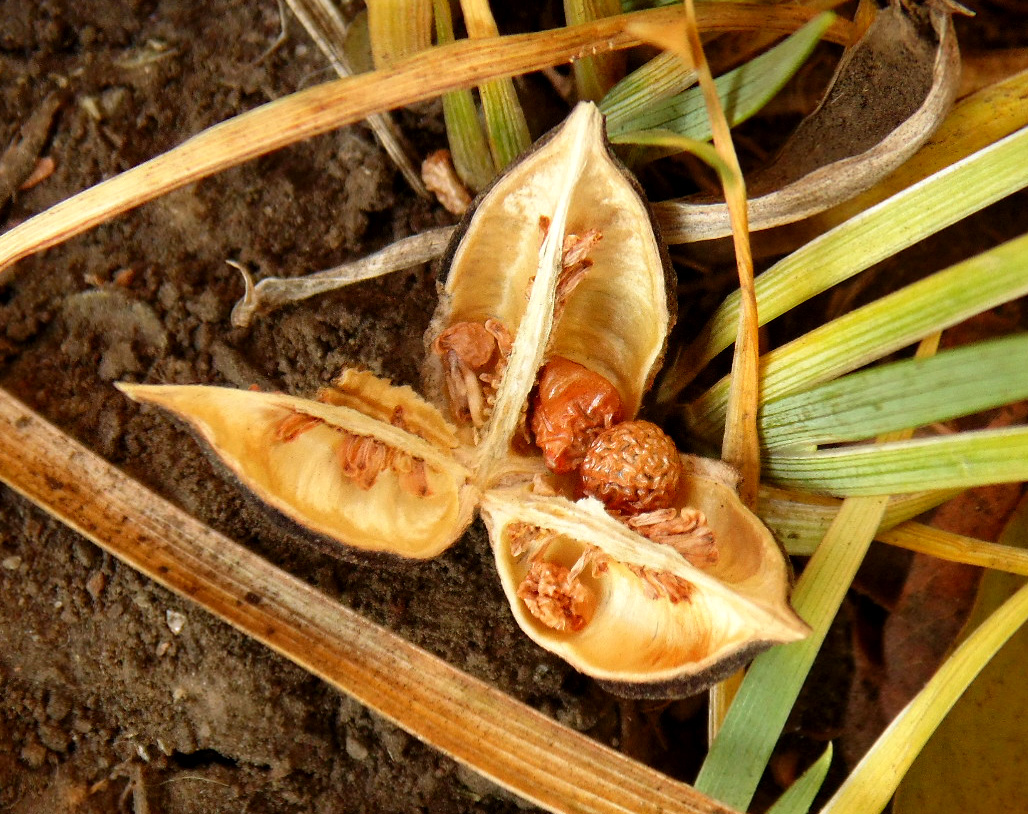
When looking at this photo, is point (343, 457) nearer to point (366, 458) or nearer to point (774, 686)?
point (366, 458)

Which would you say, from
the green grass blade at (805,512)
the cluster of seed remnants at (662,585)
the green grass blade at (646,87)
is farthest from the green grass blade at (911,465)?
the green grass blade at (646,87)

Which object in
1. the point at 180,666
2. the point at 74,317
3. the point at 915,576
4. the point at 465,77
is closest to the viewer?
the point at 465,77

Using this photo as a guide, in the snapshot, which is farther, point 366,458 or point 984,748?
point 984,748

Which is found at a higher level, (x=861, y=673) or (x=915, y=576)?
(x=915, y=576)

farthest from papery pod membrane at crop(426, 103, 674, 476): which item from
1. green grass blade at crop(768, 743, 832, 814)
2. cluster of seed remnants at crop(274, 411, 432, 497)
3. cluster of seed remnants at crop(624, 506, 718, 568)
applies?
green grass blade at crop(768, 743, 832, 814)

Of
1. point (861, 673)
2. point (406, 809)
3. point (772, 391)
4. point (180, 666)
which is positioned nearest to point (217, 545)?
point (180, 666)

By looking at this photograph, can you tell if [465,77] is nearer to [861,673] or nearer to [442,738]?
[442,738]

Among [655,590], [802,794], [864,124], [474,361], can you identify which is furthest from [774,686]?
[864,124]
